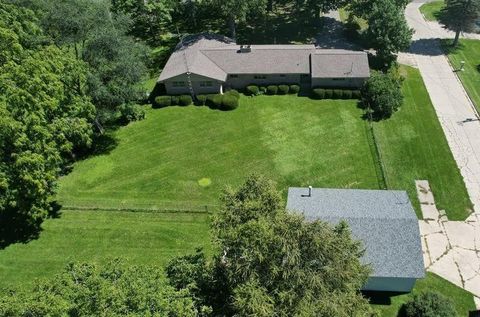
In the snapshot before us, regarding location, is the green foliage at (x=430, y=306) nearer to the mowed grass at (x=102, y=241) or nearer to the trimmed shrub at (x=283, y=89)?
the mowed grass at (x=102, y=241)

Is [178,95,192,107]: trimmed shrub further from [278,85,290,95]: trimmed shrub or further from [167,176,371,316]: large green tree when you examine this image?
[167,176,371,316]: large green tree

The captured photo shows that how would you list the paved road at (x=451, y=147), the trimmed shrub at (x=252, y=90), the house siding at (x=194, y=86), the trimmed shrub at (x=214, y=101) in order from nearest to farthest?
the paved road at (x=451, y=147)
the trimmed shrub at (x=214, y=101)
the house siding at (x=194, y=86)
the trimmed shrub at (x=252, y=90)

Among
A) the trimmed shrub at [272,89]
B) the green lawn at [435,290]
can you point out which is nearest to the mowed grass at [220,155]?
the trimmed shrub at [272,89]

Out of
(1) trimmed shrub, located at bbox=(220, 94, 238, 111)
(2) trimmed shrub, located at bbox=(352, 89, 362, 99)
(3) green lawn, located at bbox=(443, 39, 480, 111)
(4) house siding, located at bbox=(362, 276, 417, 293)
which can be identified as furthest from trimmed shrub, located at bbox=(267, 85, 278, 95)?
(4) house siding, located at bbox=(362, 276, 417, 293)

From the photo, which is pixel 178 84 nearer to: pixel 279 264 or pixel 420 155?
pixel 420 155

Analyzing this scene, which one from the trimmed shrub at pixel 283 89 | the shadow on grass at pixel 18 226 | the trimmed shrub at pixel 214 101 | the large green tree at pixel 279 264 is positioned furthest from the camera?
the trimmed shrub at pixel 283 89

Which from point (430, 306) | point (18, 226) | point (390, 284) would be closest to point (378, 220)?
point (390, 284)
